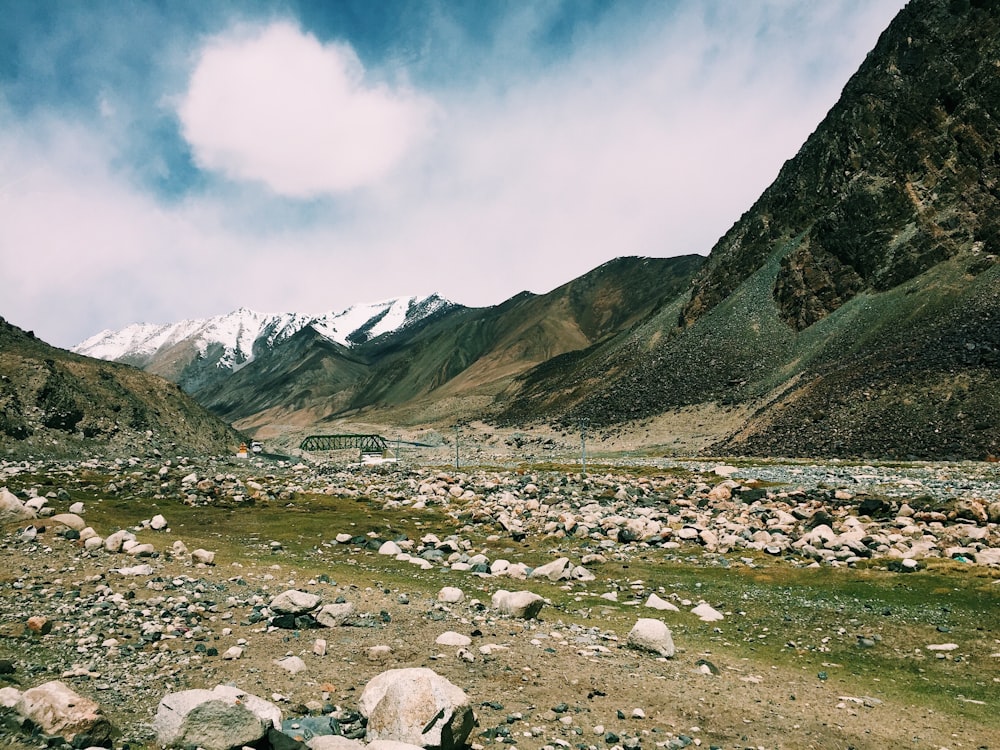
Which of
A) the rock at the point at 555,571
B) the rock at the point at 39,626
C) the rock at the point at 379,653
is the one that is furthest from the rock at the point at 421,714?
the rock at the point at 555,571

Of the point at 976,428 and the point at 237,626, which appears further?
the point at 976,428

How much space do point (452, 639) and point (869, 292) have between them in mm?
92653

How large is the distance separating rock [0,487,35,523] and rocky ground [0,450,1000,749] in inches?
48.8

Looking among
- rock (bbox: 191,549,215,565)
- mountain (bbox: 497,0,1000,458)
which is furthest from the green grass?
mountain (bbox: 497,0,1000,458)

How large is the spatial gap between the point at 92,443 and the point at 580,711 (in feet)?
167

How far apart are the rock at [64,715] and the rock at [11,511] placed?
46.1 feet

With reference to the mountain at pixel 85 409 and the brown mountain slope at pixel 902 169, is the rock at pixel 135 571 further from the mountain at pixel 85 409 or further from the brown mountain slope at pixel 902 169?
the brown mountain slope at pixel 902 169

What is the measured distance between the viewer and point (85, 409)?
50.8m

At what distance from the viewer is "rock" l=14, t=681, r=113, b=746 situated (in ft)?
22.5

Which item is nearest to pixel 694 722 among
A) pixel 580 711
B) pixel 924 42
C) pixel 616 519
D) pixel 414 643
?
pixel 580 711

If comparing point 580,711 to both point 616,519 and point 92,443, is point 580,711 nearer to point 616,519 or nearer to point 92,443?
point 616,519

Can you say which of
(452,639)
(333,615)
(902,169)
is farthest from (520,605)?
(902,169)

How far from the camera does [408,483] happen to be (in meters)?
41.2

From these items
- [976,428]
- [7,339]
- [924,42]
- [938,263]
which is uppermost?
[924,42]
